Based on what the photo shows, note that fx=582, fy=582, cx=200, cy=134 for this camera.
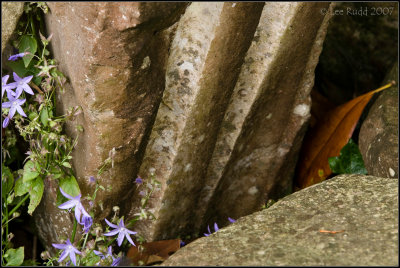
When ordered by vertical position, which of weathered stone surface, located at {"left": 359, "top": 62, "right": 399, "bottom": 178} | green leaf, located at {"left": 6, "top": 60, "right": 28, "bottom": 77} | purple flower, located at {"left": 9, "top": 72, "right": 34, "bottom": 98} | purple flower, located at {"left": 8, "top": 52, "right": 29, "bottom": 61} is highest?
purple flower, located at {"left": 8, "top": 52, "right": 29, "bottom": 61}

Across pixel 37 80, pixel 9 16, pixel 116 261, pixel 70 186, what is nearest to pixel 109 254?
pixel 116 261

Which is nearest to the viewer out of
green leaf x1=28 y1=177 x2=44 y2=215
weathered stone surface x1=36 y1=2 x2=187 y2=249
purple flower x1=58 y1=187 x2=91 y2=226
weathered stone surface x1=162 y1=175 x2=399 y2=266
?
weathered stone surface x1=162 y1=175 x2=399 y2=266

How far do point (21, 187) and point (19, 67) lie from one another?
347 mm

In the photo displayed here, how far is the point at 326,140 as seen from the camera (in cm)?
228

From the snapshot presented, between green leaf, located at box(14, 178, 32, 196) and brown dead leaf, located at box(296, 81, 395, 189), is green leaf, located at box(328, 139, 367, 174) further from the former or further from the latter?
green leaf, located at box(14, 178, 32, 196)

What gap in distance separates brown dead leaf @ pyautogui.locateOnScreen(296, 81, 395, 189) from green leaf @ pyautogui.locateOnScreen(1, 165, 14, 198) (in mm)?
1102

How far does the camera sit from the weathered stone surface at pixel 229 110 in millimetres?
1613

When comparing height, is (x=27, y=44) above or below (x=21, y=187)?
above

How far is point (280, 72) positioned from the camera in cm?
182

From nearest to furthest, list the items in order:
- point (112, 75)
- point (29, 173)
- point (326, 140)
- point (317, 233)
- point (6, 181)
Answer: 1. point (317, 233)
2. point (112, 75)
3. point (29, 173)
4. point (6, 181)
5. point (326, 140)

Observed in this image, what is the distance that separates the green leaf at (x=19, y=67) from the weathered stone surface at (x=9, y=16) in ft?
0.27

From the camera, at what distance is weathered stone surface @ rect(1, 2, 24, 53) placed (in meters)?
1.59

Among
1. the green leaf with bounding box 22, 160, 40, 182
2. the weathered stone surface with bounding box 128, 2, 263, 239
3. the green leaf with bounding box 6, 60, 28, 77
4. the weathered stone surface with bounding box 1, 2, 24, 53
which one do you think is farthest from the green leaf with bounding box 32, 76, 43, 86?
the weathered stone surface with bounding box 128, 2, 263, 239

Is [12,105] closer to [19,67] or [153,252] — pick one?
[19,67]
